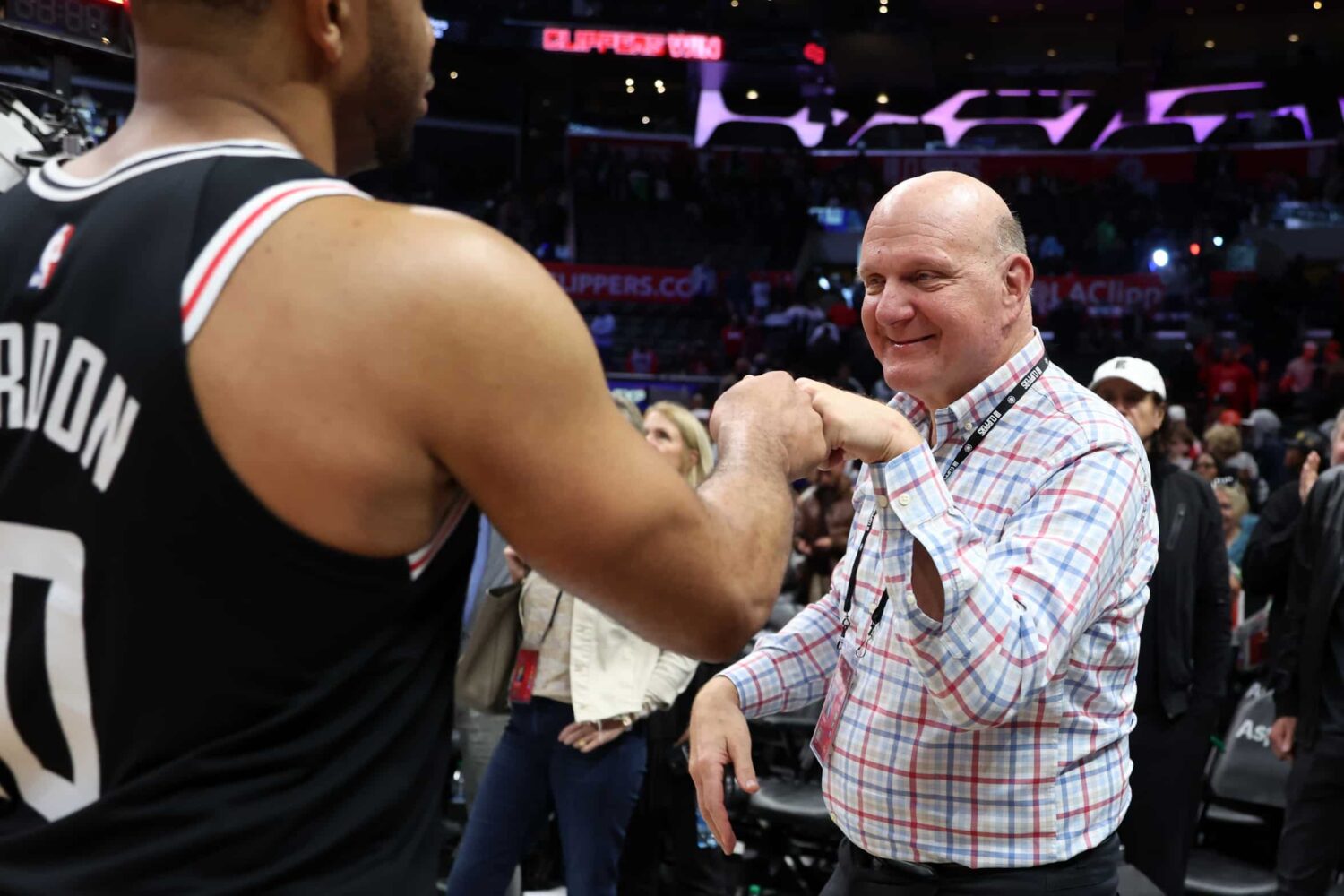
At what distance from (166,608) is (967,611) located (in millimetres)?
1073

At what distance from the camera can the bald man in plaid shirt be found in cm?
181

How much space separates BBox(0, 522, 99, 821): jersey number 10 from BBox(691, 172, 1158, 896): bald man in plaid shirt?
0.89 m

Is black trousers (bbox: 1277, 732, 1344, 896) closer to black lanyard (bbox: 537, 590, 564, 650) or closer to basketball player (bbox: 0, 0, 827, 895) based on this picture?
black lanyard (bbox: 537, 590, 564, 650)

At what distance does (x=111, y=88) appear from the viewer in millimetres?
22312

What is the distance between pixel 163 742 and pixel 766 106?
25419mm

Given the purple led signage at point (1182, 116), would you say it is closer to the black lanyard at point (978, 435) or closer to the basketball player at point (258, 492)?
the black lanyard at point (978, 435)

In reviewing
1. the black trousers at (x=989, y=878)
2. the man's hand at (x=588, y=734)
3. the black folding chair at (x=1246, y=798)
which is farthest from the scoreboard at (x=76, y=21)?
the black folding chair at (x=1246, y=798)

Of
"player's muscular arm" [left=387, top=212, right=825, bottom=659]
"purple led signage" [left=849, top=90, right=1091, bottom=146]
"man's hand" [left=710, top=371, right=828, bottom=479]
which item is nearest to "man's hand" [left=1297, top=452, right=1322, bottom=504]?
"man's hand" [left=710, top=371, right=828, bottom=479]

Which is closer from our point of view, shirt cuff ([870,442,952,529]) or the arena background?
shirt cuff ([870,442,952,529])

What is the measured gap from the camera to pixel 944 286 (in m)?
2.19

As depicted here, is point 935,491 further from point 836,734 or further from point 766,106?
point 766,106

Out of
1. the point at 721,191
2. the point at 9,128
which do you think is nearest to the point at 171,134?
the point at 9,128

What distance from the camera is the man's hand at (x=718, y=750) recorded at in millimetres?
2096

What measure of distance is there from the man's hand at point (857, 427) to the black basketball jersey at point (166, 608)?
65 centimetres
